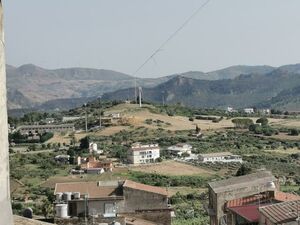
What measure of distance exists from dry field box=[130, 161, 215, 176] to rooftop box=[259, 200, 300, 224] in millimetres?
58687

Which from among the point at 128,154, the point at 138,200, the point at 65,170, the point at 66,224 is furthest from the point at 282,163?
the point at 66,224

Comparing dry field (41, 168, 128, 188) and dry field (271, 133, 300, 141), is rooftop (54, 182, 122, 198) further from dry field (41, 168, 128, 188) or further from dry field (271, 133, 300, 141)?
dry field (271, 133, 300, 141)

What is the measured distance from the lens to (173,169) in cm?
8225

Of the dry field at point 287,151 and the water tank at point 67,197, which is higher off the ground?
the water tank at point 67,197

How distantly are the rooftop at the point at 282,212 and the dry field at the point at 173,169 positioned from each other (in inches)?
2311

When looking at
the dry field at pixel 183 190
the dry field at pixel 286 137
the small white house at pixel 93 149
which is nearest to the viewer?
the dry field at pixel 183 190

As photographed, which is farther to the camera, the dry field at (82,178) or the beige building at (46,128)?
the beige building at (46,128)

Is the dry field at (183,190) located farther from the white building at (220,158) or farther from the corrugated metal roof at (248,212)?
the corrugated metal roof at (248,212)

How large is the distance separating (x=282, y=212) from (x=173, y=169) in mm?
64302

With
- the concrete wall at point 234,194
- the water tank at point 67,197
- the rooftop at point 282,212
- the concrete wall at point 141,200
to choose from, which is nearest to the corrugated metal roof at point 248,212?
the rooftop at point 282,212

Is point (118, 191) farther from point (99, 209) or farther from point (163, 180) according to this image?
point (163, 180)

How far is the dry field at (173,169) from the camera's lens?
7925 cm

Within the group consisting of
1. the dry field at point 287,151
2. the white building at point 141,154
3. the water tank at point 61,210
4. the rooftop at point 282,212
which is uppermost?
the rooftop at point 282,212

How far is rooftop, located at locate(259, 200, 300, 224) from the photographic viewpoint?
17.4 meters
